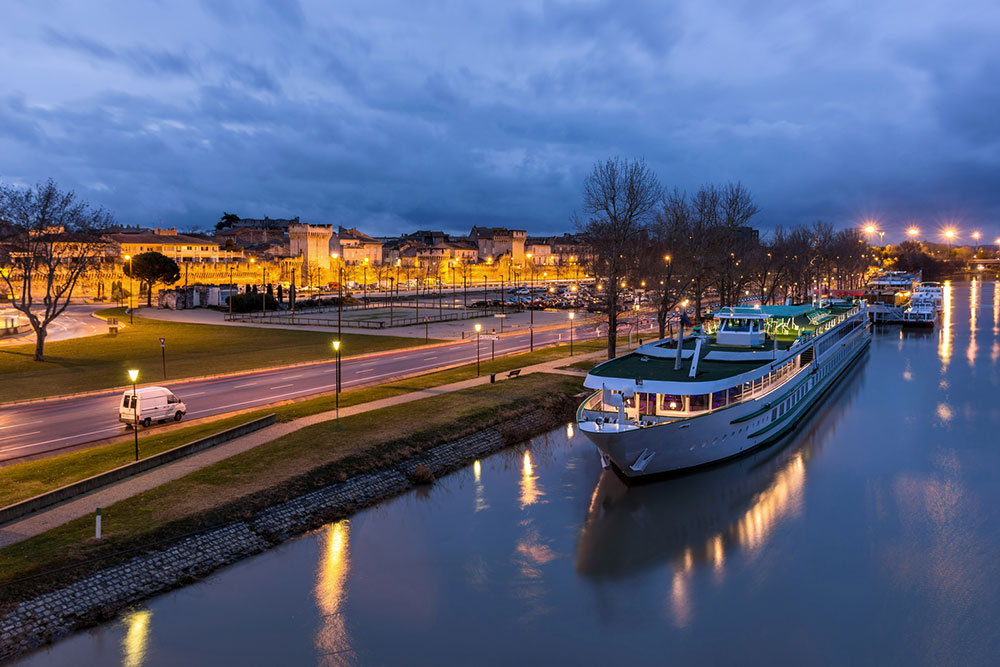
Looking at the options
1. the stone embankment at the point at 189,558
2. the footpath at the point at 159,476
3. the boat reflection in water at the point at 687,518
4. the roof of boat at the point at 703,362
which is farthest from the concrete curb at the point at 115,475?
the roof of boat at the point at 703,362

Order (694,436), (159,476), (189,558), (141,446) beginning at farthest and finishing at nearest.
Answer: (694,436) → (141,446) → (159,476) → (189,558)

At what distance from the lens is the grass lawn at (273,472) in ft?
59.4

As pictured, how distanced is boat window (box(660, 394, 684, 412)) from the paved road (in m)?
19.2

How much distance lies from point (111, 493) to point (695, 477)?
21654mm

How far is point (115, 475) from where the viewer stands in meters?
22.6

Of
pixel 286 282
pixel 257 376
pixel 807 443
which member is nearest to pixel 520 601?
pixel 807 443

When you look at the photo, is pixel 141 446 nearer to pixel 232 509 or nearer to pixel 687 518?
pixel 232 509

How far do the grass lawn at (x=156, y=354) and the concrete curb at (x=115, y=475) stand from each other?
55.3ft

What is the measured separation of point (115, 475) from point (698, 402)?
71.6 ft

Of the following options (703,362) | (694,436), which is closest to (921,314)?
(703,362)

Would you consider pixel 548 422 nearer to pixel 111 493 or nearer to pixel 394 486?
pixel 394 486

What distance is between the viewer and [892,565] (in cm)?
2152

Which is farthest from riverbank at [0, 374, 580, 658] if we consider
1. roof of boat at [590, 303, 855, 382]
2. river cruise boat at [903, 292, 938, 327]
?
river cruise boat at [903, 292, 938, 327]

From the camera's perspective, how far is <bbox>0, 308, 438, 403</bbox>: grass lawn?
139 ft
